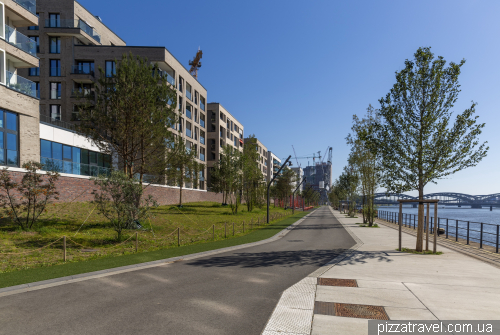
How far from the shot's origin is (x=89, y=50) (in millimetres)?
40031

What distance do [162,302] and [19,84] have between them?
2500 centimetres

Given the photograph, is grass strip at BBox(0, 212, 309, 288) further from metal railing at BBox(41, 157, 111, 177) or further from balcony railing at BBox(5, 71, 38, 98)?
balcony railing at BBox(5, 71, 38, 98)

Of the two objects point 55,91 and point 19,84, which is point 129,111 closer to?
point 19,84

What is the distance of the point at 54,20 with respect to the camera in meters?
38.9

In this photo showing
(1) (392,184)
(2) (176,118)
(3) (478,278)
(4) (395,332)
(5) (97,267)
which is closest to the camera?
(4) (395,332)

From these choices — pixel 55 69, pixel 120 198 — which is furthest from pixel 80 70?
pixel 120 198

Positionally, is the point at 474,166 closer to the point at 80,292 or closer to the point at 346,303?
the point at 346,303

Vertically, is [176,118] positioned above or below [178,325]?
above

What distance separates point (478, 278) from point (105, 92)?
20.4 meters

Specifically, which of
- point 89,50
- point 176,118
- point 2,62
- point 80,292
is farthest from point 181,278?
point 89,50

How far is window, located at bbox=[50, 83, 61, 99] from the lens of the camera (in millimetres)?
39062

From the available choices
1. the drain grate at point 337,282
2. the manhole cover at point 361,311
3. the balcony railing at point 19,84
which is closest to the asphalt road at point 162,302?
the drain grate at point 337,282

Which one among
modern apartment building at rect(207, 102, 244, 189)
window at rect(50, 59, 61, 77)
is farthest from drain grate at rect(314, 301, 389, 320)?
modern apartment building at rect(207, 102, 244, 189)

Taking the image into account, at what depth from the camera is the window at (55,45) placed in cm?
3941
